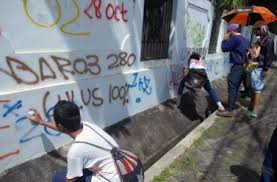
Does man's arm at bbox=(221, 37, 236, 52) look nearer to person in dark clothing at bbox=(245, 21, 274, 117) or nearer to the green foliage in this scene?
person in dark clothing at bbox=(245, 21, 274, 117)

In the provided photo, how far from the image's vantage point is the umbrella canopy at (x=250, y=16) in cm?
673

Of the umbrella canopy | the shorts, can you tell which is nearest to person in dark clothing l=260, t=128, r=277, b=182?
the shorts

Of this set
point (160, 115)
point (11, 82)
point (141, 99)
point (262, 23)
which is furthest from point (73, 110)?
point (262, 23)

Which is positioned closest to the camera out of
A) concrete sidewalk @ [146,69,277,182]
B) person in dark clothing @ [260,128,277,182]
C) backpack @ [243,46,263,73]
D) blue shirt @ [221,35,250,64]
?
person in dark clothing @ [260,128,277,182]

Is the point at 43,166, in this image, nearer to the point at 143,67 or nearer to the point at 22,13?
the point at 22,13

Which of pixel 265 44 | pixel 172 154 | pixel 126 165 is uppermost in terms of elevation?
pixel 265 44

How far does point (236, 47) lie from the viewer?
623 centimetres

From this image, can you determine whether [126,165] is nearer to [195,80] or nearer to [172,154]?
[172,154]

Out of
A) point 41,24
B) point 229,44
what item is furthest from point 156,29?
point 41,24

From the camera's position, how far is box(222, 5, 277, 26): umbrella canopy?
265 inches

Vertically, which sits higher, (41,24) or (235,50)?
(41,24)

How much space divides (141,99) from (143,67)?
56 centimetres

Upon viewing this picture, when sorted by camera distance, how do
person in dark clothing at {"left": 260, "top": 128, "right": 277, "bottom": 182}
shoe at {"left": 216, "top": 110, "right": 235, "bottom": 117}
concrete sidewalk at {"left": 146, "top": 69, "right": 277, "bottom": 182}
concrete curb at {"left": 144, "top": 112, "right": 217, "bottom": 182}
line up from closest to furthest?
1. person in dark clothing at {"left": 260, "top": 128, "right": 277, "bottom": 182}
2. concrete curb at {"left": 144, "top": 112, "right": 217, "bottom": 182}
3. concrete sidewalk at {"left": 146, "top": 69, "right": 277, "bottom": 182}
4. shoe at {"left": 216, "top": 110, "right": 235, "bottom": 117}

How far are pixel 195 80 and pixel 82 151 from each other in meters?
4.41
